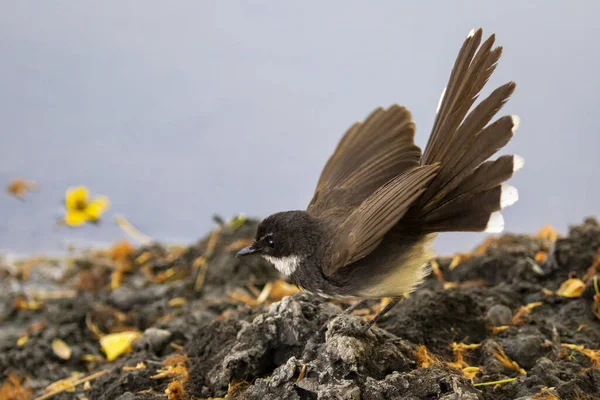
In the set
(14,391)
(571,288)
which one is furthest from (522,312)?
(14,391)

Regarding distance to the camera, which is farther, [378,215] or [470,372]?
[470,372]

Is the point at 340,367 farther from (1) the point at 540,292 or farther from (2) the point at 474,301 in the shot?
(1) the point at 540,292

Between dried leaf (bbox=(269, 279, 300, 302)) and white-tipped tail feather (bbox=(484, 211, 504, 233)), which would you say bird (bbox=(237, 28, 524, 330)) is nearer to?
white-tipped tail feather (bbox=(484, 211, 504, 233))

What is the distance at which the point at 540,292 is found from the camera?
5441 mm

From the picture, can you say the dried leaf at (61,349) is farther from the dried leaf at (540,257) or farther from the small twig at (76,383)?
the dried leaf at (540,257)

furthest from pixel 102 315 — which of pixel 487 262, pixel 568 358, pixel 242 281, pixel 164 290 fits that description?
pixel 568 358

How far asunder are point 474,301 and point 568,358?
76 cm

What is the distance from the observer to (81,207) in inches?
342

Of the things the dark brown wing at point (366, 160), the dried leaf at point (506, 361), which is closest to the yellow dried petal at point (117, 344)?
the dark brown wing at point (366, 160)

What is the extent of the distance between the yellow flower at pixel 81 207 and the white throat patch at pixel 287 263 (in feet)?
15.6

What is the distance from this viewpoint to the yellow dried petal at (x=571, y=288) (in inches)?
207

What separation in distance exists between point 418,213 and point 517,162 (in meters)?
0.65

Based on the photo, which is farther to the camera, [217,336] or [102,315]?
[102,315]

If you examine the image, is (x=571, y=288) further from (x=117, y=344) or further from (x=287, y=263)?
(x=117, y=344)
